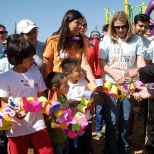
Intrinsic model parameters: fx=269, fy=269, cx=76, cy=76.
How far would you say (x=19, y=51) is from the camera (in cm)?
284

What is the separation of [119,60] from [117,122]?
860 mm

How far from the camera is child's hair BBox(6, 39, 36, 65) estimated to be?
284cm

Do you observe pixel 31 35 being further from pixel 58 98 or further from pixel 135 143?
pixel 135 143

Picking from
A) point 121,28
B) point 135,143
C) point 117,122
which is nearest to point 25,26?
point 121,28

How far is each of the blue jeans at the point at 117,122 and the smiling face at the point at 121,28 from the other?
878mm

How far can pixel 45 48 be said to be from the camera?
3506mm

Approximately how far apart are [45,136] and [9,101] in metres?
0.56

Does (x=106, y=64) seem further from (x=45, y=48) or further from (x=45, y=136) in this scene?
(x=45, y=136)

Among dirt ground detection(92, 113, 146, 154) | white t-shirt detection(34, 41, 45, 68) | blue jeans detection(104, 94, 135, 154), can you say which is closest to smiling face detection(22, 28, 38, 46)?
white t-shirt detection(34, 41, 45, 68)

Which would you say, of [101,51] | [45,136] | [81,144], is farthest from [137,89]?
[45,136]

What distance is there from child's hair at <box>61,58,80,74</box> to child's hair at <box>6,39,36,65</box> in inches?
23.7

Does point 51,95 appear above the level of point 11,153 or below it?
above

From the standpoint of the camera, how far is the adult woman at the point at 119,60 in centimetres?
362

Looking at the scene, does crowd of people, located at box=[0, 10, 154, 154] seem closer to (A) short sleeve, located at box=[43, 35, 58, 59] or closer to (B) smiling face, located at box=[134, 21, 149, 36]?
(A) short sleeve, located at box=[43, 35, 58, 59]
